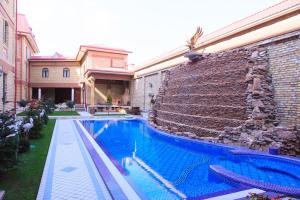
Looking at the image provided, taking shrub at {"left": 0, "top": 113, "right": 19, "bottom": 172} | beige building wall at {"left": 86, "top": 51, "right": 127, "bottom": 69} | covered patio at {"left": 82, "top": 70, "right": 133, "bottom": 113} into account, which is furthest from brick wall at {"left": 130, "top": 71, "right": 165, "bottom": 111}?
shrub at {"left": 0, "top": 113, "right": 19, "bottom": 172}

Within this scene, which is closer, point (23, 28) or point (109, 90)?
point (23, 28)

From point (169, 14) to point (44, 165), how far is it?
24.5 meters

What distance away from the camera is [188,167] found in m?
6.86

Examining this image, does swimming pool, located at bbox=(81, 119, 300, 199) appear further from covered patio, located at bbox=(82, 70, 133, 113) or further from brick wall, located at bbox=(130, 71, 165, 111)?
covered patio, located at bbox=(82, 70, 133, 113)

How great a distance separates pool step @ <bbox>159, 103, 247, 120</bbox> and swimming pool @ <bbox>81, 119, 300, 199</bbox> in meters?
1.32

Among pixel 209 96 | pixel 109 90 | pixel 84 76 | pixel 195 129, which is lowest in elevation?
pixel 195 129

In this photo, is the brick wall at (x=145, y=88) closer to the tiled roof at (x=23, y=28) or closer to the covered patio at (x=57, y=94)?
the covered patio at (x=57, y=94)

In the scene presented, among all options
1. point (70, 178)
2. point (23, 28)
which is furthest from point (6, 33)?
point (23, 28)

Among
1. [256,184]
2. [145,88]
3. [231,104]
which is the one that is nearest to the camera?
[256,184]

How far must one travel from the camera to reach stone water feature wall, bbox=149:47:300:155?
8711 millimetres

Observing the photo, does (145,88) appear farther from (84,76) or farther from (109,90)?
(84,76)

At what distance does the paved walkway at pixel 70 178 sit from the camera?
167 inches

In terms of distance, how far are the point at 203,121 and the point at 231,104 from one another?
148 cm

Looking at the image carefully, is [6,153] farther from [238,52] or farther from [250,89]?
[238,52]
